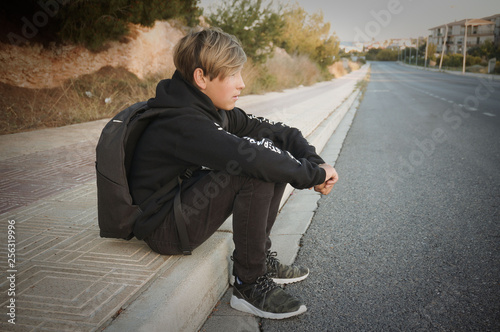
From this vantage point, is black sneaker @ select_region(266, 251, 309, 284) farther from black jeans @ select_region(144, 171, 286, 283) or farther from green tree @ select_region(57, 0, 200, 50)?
green tree @ select_region(57, 0, 200, 50)

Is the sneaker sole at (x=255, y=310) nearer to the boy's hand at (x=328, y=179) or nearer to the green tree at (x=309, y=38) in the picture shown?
the boy's hand at (x=328, y=179)

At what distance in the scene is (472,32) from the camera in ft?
315

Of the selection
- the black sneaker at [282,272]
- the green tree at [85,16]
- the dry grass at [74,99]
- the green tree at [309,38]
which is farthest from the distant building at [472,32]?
the black sneaker at [282,272]

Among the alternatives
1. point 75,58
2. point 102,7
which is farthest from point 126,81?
point 102,7

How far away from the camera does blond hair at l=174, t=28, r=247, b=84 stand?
190cm

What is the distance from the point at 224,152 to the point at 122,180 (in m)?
0.54

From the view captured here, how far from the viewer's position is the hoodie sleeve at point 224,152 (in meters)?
1.75

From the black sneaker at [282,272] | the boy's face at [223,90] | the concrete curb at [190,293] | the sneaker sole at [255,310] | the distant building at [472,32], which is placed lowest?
the sneaker sole at [255,310]

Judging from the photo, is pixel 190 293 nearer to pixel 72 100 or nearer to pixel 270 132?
pixel 270 132

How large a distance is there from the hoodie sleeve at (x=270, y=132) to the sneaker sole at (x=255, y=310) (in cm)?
96

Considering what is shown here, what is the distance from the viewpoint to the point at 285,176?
1841 millimetres

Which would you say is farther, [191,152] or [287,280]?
[287,280]

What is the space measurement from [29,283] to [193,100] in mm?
1208

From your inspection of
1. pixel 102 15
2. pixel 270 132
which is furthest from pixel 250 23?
pixel 270 132
